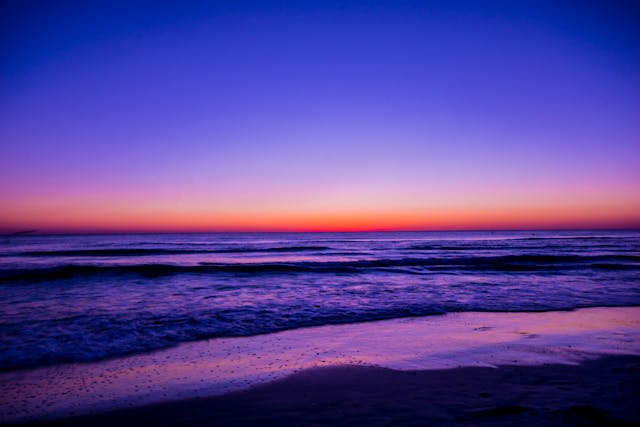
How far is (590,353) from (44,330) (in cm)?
939

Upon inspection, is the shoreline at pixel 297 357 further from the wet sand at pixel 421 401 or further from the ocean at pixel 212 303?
the ocean at pixel 212 303

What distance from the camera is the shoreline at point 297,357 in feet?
13.3

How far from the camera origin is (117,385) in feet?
14.4

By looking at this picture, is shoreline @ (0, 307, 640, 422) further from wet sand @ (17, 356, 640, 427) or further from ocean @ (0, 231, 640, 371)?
ocean @ (0, 231, 640, 371)

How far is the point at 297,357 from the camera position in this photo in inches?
214

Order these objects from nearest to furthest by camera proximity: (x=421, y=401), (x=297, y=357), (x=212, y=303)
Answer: (x=421, y=401) < (x=297, y=357) < (x=212, y=303)

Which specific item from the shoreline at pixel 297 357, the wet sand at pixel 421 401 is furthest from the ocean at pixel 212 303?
the wet sand at pixel 421 401

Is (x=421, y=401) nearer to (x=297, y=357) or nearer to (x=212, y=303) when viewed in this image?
(x=297, y=357)

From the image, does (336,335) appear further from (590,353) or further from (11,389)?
(11,389)

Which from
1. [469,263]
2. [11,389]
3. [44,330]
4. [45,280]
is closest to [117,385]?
[11,389]

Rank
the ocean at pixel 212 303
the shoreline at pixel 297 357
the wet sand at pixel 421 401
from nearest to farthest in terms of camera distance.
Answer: the wet sand at pixel 421 401 < the shoreline at pixel 297 357 < the ocean at pixel 212 303

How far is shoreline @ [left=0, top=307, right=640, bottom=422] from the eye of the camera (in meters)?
4.07

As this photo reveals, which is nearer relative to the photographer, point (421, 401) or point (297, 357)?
point (421, 401)

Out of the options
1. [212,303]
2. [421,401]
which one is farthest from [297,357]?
[212,303]
